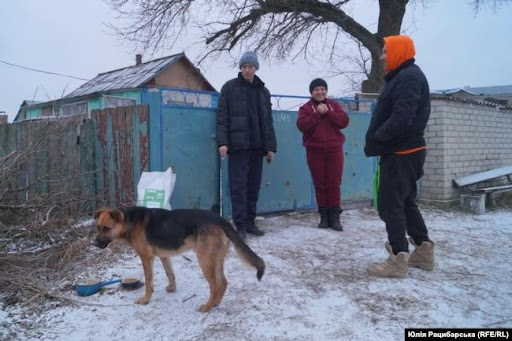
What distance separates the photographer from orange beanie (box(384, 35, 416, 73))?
346 cm

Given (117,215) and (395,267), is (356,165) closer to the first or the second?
(395,267)

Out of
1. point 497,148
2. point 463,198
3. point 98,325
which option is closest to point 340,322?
point 98,325

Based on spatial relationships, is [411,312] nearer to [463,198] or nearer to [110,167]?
[110,167]

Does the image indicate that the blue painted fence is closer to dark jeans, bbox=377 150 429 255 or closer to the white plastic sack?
the white plastic sack

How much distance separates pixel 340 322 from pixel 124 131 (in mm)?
3709

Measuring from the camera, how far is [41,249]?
3949 millimetres

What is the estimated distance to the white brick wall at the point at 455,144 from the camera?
721cm

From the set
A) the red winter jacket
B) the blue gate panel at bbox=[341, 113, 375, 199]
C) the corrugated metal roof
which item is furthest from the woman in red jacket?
the corrugated metal roof

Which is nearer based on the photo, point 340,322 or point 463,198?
point 340,322

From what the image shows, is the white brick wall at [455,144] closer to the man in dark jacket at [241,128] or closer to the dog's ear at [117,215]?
the man in dark jacket at [241,128]

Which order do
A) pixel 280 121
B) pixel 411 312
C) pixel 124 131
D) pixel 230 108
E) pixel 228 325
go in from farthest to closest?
pixel 280 121 < pixel 124 131 < pixel 230 108 < pixel 411 312 < pixel 228 325

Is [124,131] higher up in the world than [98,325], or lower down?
higher up

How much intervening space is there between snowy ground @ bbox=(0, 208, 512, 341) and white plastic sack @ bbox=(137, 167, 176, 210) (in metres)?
0.67

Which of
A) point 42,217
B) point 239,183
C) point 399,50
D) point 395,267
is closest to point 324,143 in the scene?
point 239,183
